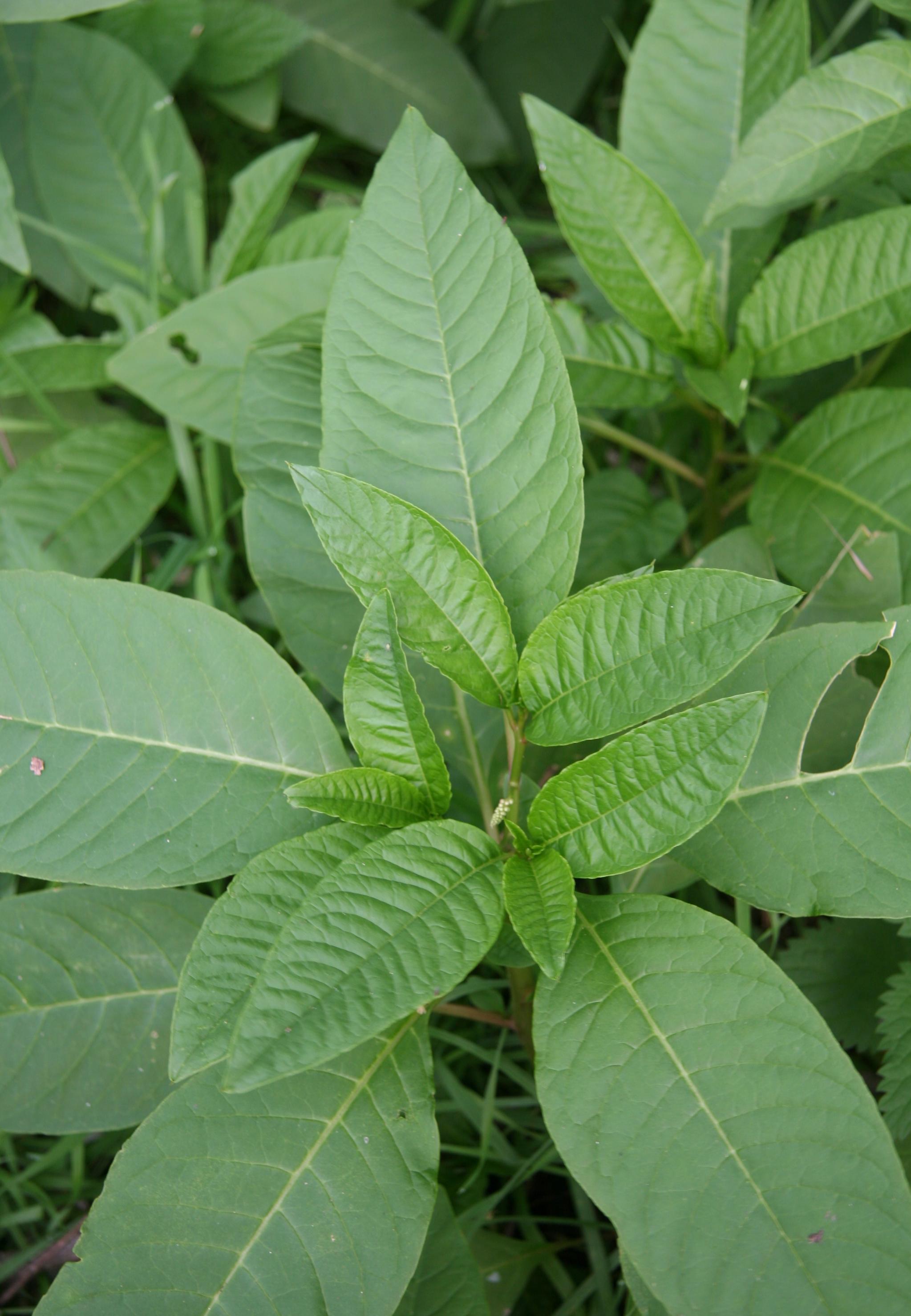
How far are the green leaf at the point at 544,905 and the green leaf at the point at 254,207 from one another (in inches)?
62.2

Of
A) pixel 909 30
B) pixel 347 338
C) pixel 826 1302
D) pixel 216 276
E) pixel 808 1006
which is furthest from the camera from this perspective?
pixel 909 30

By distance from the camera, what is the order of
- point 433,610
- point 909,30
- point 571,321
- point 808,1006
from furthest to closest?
point 909,30 → point 571,321 → point 433,610 → point 808,1006

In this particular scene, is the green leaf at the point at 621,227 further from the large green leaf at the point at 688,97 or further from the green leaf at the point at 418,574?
the green leaf at the point at 418,574

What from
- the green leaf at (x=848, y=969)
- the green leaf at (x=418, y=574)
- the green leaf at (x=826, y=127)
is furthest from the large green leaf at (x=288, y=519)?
the green leaf at (x=848, y=969)

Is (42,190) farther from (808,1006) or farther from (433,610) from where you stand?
(808,1006)

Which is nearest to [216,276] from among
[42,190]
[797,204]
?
[42,190]

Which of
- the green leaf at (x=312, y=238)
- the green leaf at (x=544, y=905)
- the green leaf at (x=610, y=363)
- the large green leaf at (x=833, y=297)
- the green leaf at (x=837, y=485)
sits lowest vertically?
the green leaf at (x=544, y=905)

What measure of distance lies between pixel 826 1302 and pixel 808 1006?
0.29 metres

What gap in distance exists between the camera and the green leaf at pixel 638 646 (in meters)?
1.10

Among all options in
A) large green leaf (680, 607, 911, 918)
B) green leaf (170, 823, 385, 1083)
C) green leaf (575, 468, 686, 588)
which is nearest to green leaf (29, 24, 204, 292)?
green leaf (575, 468, 686, 588)

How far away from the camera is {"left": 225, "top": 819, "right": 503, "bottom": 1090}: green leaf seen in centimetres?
97

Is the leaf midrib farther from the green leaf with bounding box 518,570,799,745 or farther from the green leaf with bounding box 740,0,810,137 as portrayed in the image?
the green leaf with bounding box 740,0,810,137

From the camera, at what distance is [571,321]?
179 cm

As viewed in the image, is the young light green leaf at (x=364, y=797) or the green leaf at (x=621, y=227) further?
the green leaf at (x=621, y=227)
